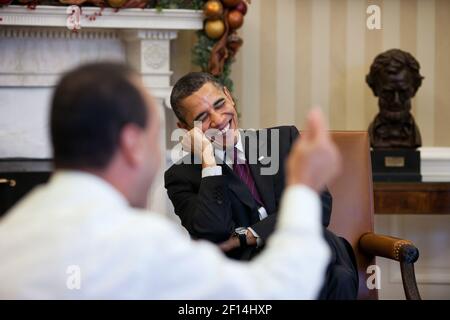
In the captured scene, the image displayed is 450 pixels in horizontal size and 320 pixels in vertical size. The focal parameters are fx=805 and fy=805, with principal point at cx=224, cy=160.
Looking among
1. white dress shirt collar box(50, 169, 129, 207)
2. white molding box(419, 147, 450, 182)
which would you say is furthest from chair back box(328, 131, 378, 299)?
white dress shirt collar box(50, 169, 129, 207)

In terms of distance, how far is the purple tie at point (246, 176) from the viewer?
2.70 m

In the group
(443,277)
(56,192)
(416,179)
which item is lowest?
(443,277)

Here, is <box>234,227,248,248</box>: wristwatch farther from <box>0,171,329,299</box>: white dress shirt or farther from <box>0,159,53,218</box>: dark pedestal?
<box>0,159,53,218</box>: dark pedestal

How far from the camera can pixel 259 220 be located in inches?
104

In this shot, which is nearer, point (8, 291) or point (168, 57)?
point (8, 291)

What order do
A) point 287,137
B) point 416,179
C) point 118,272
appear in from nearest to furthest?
1. point 118,272
2. point 287,137
3. point 416,179

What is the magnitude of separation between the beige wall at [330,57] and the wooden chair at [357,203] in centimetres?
141

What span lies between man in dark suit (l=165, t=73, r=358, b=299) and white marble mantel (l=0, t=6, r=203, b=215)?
148 centimetres

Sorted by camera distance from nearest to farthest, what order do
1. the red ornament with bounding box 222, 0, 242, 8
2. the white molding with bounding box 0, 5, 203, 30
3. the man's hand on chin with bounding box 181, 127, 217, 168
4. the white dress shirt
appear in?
the white dress shirt → the man's hand on chin with bounding box 181, 127, 217, 168 → the white molding with bounding box 0, 5, 203, 30 → the red ornament with bounding box 222, 0, 242, 8

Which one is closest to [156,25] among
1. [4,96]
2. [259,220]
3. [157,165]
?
[4,96]

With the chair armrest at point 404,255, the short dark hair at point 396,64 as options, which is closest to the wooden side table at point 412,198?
the short dark hair at point 396,64

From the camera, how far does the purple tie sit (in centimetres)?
270
